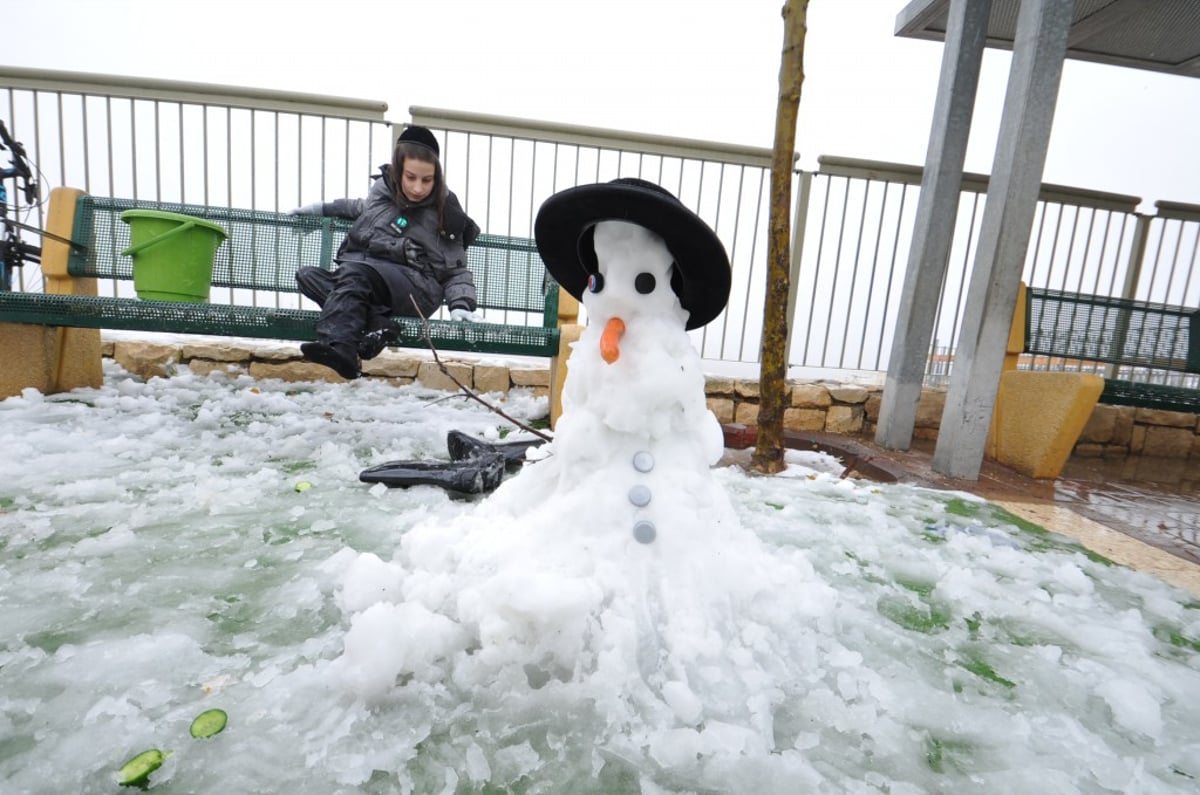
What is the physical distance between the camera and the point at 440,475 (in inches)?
89.3

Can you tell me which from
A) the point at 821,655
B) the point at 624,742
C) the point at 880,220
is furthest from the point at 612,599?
the point at 880,220

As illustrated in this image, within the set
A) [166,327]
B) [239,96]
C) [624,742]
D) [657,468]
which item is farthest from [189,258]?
[624,742]

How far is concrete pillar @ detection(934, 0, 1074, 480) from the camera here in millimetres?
2887

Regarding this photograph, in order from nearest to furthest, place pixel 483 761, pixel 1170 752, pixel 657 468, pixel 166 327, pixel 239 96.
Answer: pixel 483 761 < pixel 1170 752 < pixel 657 468 < pixel 166 327 < pixel 239 96

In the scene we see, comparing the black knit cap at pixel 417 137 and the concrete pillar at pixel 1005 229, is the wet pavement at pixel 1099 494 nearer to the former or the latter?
the concrete pillar at pixel 1005 229

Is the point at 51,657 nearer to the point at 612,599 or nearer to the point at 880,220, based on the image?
the point at 612,599

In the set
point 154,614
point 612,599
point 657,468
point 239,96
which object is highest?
point 239,96

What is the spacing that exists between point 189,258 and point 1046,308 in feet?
17.6

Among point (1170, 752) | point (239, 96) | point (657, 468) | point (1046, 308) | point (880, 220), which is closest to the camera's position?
point (1170, 752)

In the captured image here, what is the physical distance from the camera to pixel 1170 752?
1.07 meters

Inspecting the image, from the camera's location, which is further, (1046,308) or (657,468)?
(1046,308)

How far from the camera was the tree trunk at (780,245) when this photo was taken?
2.63 metres

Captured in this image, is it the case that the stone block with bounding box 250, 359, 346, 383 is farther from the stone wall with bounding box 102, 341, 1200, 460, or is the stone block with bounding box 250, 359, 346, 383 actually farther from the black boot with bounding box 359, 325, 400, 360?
the black boot with bounding box 359, 325, 400, 360

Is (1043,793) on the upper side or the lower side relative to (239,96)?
lower
